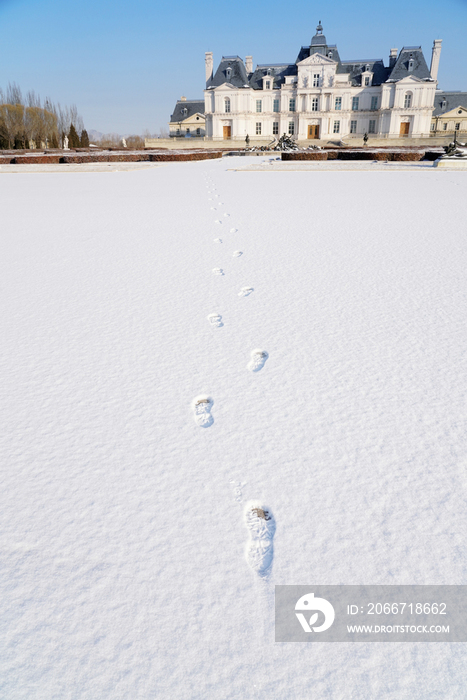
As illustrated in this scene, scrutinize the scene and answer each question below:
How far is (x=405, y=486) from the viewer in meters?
1.62

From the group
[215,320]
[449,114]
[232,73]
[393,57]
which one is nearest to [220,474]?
[215,320]

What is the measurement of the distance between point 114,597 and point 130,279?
313 centimetres

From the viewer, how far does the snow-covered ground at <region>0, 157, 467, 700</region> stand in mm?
1090

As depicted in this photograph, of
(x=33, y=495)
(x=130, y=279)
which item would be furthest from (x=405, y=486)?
(x=130, y=279)

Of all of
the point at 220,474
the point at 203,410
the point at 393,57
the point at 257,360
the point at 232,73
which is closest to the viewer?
the point at 220,474

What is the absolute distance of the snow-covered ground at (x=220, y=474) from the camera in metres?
1.09

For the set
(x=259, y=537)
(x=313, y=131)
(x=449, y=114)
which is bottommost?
(x=259, y=537)

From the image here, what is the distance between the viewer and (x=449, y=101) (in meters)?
49.6

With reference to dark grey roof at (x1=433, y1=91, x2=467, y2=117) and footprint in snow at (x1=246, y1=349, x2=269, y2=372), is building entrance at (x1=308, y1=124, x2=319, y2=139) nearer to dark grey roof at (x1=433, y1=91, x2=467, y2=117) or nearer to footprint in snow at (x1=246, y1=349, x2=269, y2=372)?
dark grey roof at (x1=433, y1=91, x2=467, y2=117)

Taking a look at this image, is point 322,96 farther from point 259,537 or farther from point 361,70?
point 259,537

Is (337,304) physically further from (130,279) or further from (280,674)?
(280,674)

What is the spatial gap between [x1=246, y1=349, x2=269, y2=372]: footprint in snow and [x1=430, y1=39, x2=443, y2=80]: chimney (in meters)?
55.3

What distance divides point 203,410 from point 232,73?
53.0 meters

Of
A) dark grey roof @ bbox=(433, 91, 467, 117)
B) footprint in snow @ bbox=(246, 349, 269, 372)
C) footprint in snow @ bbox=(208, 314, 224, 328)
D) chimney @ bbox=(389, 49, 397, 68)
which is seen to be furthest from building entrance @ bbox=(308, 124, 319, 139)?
footprint in snow @ bbox=(246, 349, 269, 372)
